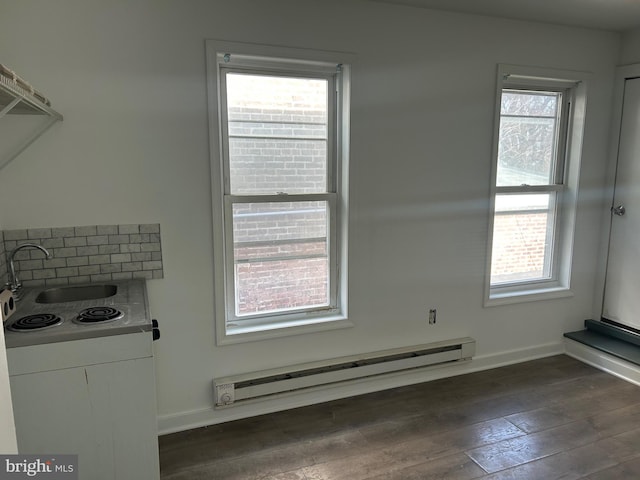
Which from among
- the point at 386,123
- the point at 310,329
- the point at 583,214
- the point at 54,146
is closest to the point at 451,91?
the point at 386,123

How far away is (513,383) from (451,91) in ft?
6.77

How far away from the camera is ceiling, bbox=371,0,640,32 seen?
2.63 m

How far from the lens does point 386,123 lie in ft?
9.01

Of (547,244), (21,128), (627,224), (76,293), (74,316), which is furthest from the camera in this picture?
(547,244)

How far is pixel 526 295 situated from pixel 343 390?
1.62m

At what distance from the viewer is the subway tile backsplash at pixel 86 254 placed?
2139 mm

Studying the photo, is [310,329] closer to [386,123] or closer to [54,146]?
[386,123]

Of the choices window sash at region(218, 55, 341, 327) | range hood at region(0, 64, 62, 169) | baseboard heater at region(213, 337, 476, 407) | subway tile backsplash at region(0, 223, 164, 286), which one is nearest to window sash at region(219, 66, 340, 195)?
window sash at region(218, 55, 341, 327)

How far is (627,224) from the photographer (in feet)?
11.2

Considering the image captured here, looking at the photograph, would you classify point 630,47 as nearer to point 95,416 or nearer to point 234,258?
point 234,258

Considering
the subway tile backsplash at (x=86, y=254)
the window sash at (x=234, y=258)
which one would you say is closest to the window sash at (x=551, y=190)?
the window sash at (x=234, y=258)

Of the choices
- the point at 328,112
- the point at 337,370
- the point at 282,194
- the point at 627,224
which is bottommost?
the point at 337,370

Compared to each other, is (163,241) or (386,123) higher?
(386,123)

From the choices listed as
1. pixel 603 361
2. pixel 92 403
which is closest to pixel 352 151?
pixel 92 403
